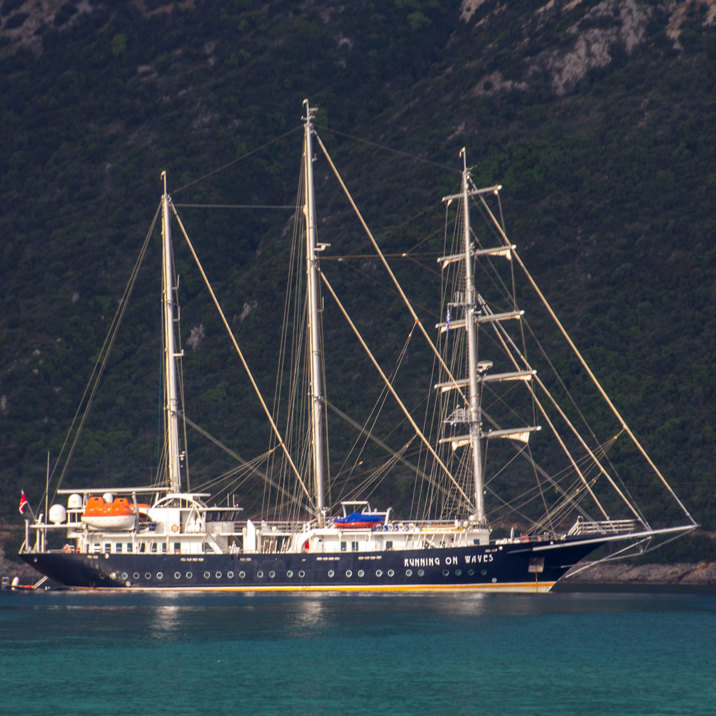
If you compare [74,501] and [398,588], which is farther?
[74,501]

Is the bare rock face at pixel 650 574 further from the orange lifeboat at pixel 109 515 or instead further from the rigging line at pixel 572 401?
the orange lifeboat at pixel 109 515

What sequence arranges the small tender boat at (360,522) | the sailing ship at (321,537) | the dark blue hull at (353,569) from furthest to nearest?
the small tender boat at (360,522), the sailing ship at (321,537), the dark blue hull at (353,569)

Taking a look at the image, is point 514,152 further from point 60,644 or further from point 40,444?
point 60,644

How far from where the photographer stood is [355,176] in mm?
149750

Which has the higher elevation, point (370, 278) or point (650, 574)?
point (370, 278)

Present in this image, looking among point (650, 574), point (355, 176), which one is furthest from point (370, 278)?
point (650, 574)

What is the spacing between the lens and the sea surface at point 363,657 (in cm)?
4056

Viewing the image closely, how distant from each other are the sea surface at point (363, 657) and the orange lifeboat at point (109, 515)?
4779 mm

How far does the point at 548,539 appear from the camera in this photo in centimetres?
7131

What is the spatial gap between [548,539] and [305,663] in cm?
2593

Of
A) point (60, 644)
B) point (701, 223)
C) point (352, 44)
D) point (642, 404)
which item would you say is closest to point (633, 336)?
point (642, 404)

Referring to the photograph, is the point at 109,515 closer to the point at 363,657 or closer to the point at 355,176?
the point at 363,657

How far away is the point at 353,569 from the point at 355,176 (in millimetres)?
83278

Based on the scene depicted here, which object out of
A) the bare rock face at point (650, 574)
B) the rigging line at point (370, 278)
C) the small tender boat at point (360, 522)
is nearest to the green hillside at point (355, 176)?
the rigging line at point (370, 278)
